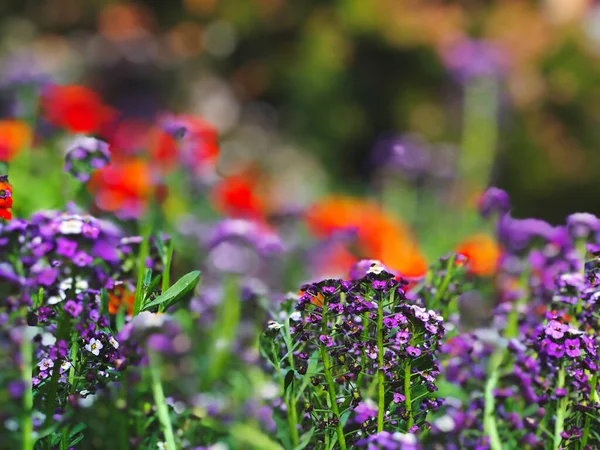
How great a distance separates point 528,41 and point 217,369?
5.55 metres

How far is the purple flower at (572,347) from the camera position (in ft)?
3.47

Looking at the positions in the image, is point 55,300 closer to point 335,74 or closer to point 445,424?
point 445,424

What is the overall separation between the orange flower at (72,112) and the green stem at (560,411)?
2.73m

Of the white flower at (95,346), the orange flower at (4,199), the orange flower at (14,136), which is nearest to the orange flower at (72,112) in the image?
the orange flower at (14,136)

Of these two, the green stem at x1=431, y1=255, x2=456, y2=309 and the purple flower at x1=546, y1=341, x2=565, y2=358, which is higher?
the green stem at x1=431, y1=255, x2=456, y2=309

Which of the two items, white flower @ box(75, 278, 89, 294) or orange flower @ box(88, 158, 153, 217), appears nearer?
white flower @ box(75, 278, 89, 294)

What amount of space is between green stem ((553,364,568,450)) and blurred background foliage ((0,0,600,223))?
16.0 ft

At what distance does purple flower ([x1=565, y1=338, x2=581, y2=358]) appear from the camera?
1057mm

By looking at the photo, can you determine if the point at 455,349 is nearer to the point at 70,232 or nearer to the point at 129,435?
the point at 129,435

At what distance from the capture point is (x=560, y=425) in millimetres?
1134

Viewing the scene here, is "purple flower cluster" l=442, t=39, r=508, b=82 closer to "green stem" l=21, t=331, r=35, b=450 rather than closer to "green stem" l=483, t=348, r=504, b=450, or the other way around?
"green stem" l=483, t=348, r=504, b=450

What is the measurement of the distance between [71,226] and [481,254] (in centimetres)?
163

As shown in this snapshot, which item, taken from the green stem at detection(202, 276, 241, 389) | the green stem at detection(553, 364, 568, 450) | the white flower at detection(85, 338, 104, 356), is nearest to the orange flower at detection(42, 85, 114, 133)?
the green stem at detection(202, 276, 241, 389)

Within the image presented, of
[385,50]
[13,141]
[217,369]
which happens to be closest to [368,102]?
[385,50]
